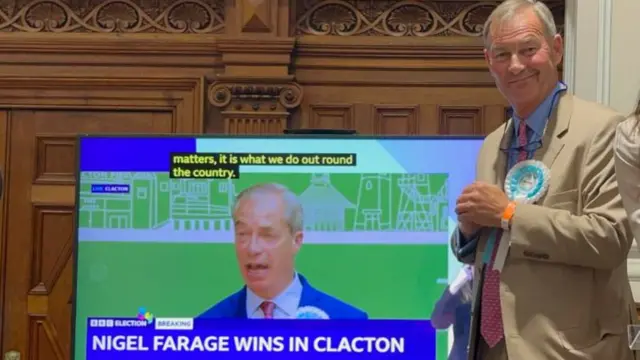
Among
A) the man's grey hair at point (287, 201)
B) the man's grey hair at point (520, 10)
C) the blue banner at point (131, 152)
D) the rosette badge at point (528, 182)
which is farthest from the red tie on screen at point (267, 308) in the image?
the man's grey hair at point (520, 10)

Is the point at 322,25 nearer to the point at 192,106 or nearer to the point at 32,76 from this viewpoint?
the point at 192,106

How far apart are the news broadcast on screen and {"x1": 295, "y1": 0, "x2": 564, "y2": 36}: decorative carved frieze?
0.68 meters

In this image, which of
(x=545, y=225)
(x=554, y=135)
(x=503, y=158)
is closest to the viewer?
(x=545, y=225)

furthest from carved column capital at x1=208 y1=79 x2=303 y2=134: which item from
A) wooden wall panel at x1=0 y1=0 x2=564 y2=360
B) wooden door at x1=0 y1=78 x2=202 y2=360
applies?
wooden door at x1=0 y1=78 x2=202 y2=360

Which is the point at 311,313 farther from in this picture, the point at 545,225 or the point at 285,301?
the point at 545,225

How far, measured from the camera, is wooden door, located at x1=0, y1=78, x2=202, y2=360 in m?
3.04

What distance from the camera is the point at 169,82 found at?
3014 millimetres

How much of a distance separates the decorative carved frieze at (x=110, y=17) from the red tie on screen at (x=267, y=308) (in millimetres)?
1099

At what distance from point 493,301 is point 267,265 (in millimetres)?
983

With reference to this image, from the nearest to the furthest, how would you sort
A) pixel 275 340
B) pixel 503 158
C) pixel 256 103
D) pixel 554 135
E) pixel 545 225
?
1. pixel 545 225
2. pixel 554 135
3. pixel 503 158
4. pixel 275 340
5. pixel 256 103

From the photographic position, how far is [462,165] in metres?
2.48

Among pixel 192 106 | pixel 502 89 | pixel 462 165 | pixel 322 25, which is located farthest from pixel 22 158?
pixel 502 89

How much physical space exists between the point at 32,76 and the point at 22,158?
1.03 ft

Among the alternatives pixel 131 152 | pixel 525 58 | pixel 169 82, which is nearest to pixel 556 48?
pixel 525 58
